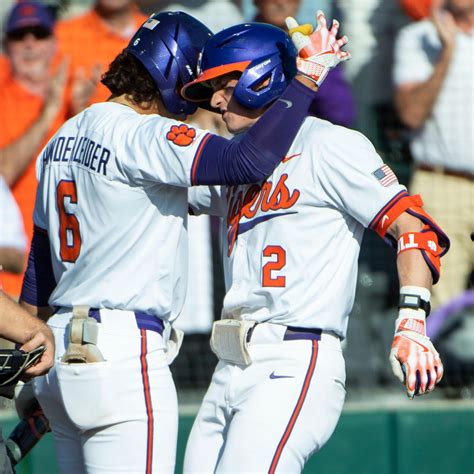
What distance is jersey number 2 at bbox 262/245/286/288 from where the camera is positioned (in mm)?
3098

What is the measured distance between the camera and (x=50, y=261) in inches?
140

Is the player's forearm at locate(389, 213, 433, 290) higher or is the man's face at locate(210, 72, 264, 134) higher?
the man's face at locate(210, 72, 264, 134)

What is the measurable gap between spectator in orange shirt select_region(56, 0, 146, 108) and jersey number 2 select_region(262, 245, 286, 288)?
8.25ft

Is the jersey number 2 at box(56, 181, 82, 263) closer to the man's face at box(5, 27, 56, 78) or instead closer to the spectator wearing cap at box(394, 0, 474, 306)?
the man's face at box(5, 27, 56, 78)

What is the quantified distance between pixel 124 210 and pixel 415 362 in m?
0.96

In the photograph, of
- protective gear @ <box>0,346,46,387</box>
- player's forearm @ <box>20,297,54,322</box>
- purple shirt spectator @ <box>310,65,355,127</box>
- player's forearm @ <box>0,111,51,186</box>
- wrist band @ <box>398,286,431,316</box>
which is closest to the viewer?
protective gear @ <box>0,346,46,387</box>

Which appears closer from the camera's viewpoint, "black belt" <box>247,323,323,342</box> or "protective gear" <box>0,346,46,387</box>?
"protective gear" <box>0,346,46,387</box>

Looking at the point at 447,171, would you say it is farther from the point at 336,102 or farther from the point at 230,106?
the point at 230,106

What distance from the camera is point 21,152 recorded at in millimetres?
5301

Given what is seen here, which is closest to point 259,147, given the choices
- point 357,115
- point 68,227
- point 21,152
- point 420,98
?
point 68,227

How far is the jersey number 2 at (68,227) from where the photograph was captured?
3232 mm

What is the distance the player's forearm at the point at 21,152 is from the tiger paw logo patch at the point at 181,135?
233 centimetres

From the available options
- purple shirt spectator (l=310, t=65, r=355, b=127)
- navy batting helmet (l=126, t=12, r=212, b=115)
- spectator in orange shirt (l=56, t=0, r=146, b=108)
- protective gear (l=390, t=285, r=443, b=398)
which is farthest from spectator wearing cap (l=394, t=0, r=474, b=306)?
protective gear (l=390, t=285, r=443, b=398)

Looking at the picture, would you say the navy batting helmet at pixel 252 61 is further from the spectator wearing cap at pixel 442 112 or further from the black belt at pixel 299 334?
the spectator wearing cap at pixel 442 112
